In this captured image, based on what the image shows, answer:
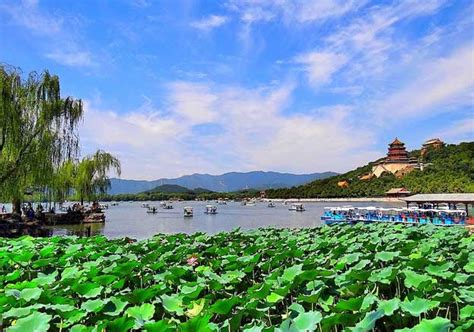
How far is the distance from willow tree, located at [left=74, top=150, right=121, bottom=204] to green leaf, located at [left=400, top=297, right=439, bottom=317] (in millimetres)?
29450

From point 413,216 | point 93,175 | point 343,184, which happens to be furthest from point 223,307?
point 343,184

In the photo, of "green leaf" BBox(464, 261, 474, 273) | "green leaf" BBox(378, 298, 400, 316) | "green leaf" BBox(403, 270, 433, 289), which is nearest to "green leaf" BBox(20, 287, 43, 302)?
"green leaf" BBox(378, 298, 400, 316)

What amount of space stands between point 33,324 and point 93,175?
29.8m

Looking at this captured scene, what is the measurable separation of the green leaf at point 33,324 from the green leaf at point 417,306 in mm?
2576

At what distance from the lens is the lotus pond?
3.13 meters

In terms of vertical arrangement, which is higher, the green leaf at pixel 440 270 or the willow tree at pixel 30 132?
the willow tree at pixel 30 132

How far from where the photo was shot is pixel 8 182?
16.4 meters

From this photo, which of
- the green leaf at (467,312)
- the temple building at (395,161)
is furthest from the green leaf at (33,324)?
the temple building at (395,161)

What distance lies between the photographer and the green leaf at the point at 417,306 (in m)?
3.19

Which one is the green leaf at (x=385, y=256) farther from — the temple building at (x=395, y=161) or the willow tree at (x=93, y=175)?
the temple building at (x=395, y=161)

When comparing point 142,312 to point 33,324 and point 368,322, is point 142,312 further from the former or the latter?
point 368,322

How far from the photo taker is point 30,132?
675 inches

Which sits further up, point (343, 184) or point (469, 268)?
point (343, 184)

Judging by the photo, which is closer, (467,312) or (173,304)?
(467,312)
